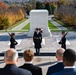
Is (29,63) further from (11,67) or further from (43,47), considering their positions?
(43,47)

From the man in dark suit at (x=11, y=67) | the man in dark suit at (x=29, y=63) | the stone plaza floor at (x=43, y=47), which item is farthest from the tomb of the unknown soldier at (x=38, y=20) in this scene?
the man in dark suit at (x=11, y=67)

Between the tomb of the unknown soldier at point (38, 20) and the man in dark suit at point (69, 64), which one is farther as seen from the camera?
the tomb of the unknown soldier at point (38, 20)

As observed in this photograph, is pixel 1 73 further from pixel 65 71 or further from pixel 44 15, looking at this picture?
pixel 44 15

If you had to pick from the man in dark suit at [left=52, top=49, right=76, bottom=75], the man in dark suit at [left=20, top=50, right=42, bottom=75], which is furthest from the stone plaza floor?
the man in dark suit at [left=52, top=49, right=76, bottom=75]

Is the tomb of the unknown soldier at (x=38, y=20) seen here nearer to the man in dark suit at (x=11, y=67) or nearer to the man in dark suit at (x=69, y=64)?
the man in dark suit at (x=11, y=67)

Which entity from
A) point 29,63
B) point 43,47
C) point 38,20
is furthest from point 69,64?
point 38,20

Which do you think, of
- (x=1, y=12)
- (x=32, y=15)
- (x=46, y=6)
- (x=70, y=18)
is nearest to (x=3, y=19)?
(x=1, y=12)

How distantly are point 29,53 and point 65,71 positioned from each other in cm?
108

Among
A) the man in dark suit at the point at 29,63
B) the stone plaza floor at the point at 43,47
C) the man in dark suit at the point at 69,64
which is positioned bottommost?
the stone plaza floor at the point at 43,47

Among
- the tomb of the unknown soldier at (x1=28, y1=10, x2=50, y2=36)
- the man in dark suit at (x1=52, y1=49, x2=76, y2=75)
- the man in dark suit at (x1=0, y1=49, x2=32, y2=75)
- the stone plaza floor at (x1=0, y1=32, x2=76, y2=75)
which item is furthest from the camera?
the tomb of the unknown soldier at (x1=28, y1=10, x2=50, y2=36)

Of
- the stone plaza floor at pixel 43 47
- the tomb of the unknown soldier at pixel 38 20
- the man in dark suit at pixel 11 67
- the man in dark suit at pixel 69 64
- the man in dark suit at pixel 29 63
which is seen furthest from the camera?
the tomb of the unknown soldier at pixel 38 20

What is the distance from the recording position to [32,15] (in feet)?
72.3

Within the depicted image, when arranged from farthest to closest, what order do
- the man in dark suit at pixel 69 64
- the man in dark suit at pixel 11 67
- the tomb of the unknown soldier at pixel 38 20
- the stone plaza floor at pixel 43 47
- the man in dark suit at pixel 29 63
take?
the tomb of the unknown soldier at pixel 38 20 < the stone plaza floor at pixel 43 47 < the man in dark suit at pixel 29 63 < the man in dark suit at pixel 11 67 < the man in dark suit at pixel 69 64

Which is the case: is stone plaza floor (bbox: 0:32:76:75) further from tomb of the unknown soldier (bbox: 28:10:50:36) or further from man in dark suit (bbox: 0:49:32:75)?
man in dark suit (bbox: 0:49:32:75)
